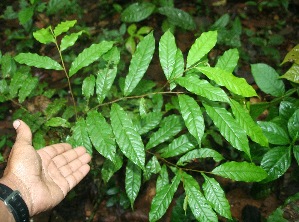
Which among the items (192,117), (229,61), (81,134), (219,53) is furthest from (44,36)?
(219,53)

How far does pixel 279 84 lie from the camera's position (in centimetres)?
228

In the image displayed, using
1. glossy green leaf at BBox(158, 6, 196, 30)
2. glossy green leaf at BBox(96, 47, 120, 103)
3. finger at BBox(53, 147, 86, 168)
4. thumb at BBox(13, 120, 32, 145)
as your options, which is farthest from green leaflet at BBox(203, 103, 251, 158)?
glossy green leaf at BBox(158, 6, 196, 30)

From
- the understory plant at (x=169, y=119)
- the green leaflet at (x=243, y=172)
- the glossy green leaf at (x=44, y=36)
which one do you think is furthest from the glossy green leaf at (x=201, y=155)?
the glossy green leaf at (x=44, y=36)

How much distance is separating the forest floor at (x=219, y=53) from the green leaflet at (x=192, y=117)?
101 cm

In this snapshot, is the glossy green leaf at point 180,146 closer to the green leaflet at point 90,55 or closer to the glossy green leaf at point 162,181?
the glossy green leaf at point 162,181

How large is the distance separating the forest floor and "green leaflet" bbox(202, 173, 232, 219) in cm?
58

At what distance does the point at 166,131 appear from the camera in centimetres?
209

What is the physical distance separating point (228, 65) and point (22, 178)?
1523 mm

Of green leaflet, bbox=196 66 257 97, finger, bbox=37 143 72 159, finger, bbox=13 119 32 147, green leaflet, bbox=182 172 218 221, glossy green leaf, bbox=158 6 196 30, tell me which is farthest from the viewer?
glossy green leaf, bbox=158 6 196 30

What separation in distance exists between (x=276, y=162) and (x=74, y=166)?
141 centimetres

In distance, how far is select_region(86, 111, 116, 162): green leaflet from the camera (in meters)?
1.78

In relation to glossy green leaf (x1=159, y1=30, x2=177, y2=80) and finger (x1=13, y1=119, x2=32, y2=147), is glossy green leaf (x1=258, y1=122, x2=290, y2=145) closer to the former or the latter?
glossy green leaf (x1=159, y1=30, x2=177, y2=80)

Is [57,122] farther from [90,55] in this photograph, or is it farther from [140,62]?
[140,62]

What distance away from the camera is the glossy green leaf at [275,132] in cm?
200
